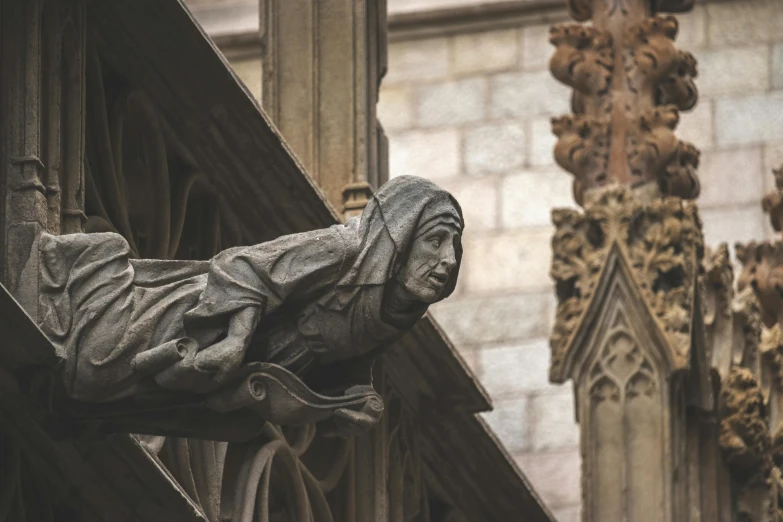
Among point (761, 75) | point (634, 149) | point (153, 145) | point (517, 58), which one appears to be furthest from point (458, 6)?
point (153, 145)

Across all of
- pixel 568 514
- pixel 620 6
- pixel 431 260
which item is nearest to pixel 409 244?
pixel 431 260

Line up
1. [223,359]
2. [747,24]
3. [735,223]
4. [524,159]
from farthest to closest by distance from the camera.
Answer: [524,159]
[747,24]
[735,223]
[223,359]

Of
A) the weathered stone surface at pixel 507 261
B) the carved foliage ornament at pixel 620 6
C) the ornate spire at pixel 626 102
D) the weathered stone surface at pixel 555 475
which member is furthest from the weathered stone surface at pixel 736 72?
the ornate spire at pixel 626 102

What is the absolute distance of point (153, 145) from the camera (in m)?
9.02

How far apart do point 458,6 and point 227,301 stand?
383 inches

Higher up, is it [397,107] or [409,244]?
[397,107]

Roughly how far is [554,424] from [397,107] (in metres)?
1.84

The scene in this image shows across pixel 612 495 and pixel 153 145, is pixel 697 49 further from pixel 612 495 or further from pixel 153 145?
pixel 153 145

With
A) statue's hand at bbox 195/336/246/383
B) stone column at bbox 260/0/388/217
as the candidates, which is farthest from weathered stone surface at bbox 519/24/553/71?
statue's hand at bbox 195/336/246/383

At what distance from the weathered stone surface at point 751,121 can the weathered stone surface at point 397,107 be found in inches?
58.2

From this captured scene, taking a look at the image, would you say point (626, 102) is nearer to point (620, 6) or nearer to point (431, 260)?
point (620, 6)

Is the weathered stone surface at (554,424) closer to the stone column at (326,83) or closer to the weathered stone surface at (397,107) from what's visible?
the weathered stone surface at (397,107)

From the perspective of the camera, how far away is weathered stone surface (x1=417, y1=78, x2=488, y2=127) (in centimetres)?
1675

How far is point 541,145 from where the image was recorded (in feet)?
54.5
